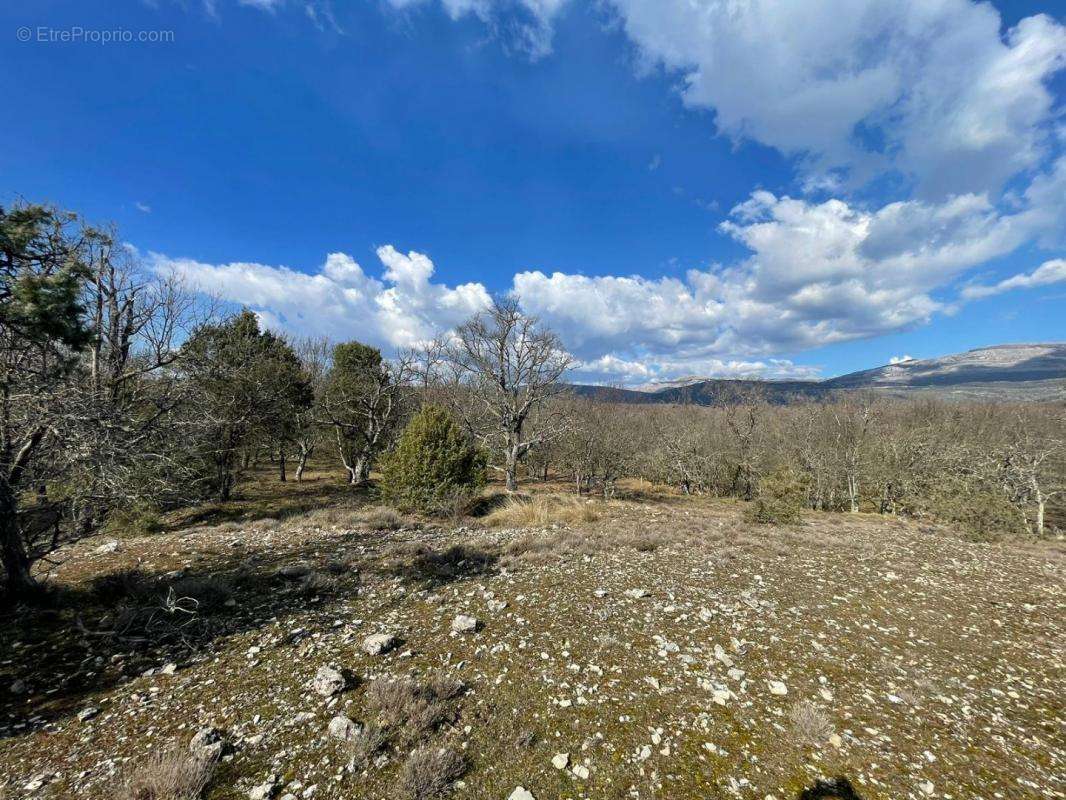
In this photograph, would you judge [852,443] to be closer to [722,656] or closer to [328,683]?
[722,656]

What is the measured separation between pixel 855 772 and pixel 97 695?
793 cm

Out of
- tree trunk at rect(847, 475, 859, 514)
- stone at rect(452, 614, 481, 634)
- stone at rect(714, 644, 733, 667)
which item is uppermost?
stone at rect(452, 614, 481, 634)

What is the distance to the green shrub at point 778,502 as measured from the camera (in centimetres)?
1664

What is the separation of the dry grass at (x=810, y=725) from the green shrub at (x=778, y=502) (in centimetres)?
1394

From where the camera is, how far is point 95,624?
5898mm

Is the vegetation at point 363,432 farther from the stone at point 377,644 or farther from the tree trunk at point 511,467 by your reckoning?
the stone at point 377,644

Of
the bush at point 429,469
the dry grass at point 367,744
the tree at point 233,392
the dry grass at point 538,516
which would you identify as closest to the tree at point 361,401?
the tree at point 233,392

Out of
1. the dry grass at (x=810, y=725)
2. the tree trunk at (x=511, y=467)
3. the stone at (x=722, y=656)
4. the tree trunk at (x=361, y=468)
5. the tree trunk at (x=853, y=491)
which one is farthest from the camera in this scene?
the tree trunk at (x=853, y=491)

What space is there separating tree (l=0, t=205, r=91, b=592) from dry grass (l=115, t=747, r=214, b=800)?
4412mm

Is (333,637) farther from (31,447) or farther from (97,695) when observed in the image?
(31,447)

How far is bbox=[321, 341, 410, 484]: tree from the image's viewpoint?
28.2 metres

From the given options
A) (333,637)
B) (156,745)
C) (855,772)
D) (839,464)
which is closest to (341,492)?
(333,637)

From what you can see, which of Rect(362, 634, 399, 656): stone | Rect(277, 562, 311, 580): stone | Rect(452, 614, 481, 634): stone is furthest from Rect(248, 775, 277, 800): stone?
Rect(277, 562, 311, 580): stone

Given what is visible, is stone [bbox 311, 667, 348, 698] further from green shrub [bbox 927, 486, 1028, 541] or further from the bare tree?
the bare tree
